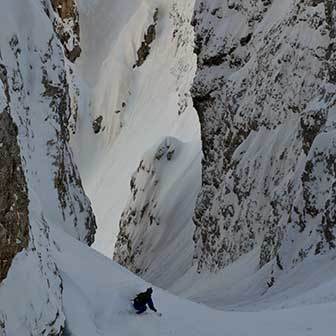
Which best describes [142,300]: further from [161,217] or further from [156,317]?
[161,217]

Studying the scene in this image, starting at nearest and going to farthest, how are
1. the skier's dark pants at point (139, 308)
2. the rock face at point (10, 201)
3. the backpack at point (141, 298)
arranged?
the rock face at point (10, 201) → the backpack at point (141, 298) → the skier's dark pants at point (139, 308)

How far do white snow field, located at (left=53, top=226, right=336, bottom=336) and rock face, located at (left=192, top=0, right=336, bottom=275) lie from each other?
29.6ft

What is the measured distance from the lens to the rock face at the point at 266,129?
2788cm

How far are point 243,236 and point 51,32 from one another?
12959mm

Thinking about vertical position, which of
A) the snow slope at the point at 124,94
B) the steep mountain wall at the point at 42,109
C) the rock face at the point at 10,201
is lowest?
the rock face at the point at 10,201

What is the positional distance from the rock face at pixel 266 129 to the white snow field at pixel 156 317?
902 cm

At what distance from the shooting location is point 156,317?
17.2 meters

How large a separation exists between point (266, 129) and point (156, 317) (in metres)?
19.5

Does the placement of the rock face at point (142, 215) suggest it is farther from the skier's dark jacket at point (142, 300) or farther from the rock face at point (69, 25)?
the rock face at point (69, 25)

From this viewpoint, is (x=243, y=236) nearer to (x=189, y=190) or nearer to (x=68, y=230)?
(x=68, y=230)

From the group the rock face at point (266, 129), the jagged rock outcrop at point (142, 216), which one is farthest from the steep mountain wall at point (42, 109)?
the jagged rock outcrop at point (142, 216)

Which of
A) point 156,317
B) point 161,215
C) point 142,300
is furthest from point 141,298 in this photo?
point 161,215

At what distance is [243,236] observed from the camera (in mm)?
35938

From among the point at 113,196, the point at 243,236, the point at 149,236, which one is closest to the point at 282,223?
the point at 243,236
